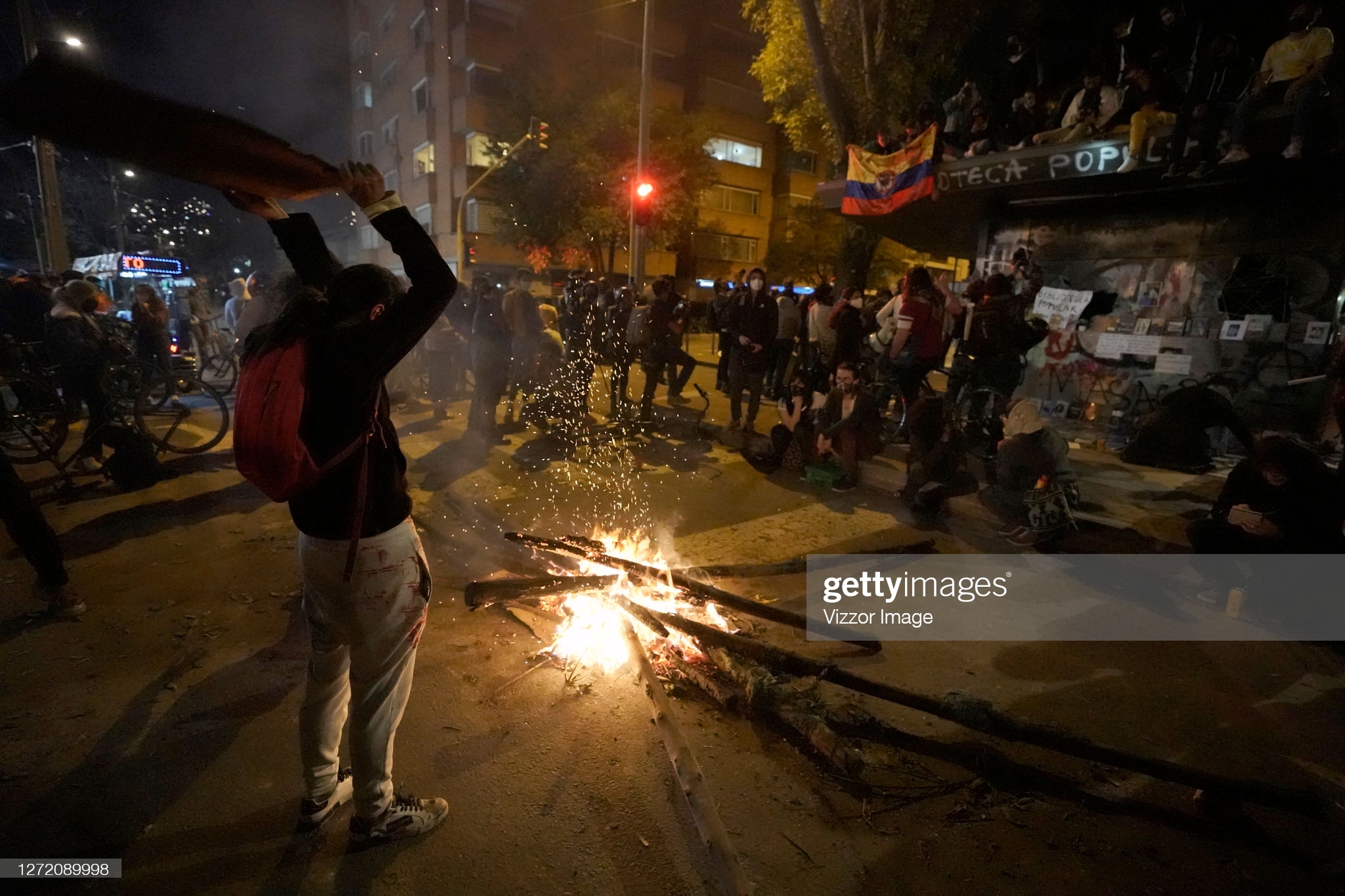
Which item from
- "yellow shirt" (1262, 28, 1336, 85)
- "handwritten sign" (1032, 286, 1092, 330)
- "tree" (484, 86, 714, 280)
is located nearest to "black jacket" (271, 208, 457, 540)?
"yellow shirt" (1262, 28, 1336, 85)

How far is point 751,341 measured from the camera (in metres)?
9.38

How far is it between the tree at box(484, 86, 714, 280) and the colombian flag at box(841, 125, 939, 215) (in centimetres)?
1660

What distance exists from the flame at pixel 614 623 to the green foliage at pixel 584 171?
81.4ft

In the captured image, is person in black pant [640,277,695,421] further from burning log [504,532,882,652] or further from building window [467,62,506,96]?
building window [467,62,506,96]

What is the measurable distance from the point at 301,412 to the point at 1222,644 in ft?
19.0

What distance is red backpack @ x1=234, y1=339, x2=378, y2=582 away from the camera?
6.44 ft

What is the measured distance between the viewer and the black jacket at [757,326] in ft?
30.6

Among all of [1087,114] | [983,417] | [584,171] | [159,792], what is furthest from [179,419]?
[584,171]

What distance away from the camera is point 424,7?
3294 centimetres

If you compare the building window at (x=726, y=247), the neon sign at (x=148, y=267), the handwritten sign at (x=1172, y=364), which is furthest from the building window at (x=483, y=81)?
the handwritten sign at (x=1172, y=364)

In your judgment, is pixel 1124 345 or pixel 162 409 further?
pixel 1124 345

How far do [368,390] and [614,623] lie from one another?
8.58 ft

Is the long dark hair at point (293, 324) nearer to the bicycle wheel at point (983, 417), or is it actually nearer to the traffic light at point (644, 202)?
the bicycle wheel at point (983, 417)

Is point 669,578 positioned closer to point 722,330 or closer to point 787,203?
point 722,330
